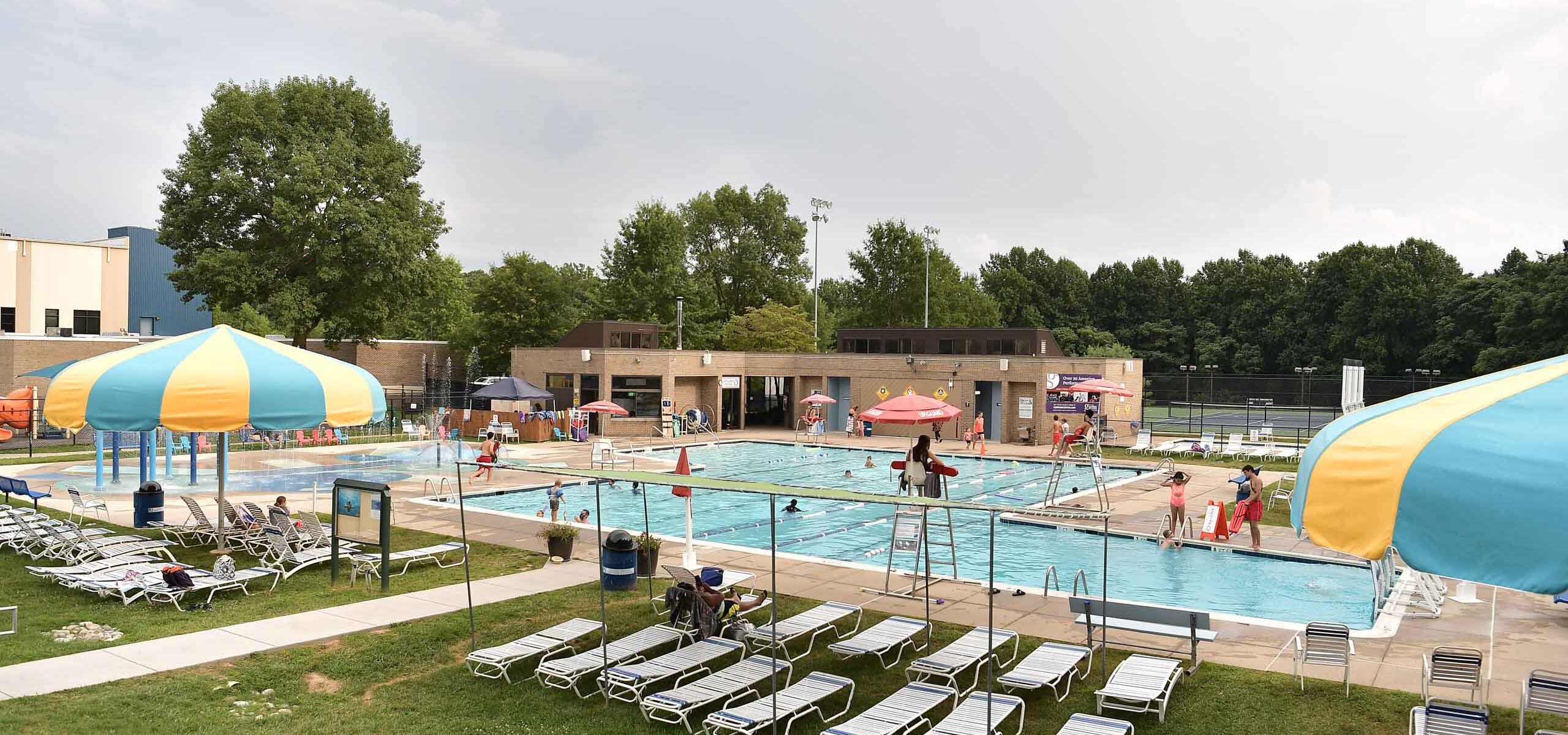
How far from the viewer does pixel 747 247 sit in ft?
247

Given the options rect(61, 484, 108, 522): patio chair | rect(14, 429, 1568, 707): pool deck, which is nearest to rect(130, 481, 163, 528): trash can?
rect(61, 484, 108, 522): patio chair

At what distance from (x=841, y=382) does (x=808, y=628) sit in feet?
116

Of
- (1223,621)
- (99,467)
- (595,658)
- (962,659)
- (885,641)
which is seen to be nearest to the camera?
(962,659)

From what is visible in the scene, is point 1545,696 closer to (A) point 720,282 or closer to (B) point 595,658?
(B) point 595,658

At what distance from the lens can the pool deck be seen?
35.5 ft

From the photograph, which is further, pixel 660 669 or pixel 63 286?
pixel 63 286

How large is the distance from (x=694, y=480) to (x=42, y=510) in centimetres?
1721

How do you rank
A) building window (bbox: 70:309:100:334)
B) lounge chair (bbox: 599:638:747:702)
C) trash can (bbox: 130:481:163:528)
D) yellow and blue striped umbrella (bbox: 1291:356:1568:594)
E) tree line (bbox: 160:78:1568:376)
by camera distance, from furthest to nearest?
building window (bbox: 70:309:100:334) → tree line (bbox: 160:78:1568:376) → trash can (bbox: 130:481:163:528) → lounge chair (bbox: 599:638:747:702) → yellow and blue striped umbrella (bbox: 1291:356:1568:594)

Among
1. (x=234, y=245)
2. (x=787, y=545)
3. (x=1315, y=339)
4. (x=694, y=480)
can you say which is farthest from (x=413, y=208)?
Result: (x=1315, y=339)

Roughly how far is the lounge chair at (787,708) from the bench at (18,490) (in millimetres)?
16841

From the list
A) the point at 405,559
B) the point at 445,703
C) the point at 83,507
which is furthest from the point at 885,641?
the point at 83,507

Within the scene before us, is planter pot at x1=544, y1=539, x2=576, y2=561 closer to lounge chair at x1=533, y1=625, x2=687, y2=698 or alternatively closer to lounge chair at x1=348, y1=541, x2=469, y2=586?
lounge chair at x1=348, y1=541, x2=469, y2=586

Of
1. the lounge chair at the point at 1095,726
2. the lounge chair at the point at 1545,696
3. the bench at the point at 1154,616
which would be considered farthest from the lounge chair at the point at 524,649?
the lounge chair at the point at 1545,696

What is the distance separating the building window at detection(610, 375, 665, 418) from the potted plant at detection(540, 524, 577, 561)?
25.5 meters
